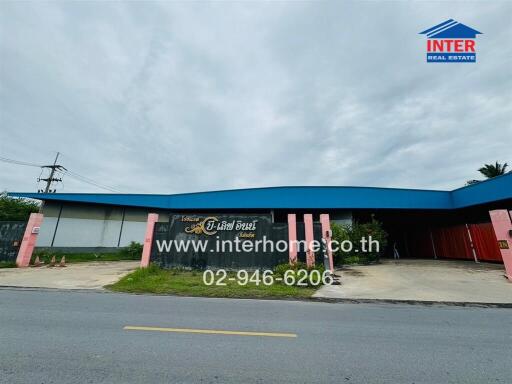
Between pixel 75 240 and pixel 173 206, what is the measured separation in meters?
8.27

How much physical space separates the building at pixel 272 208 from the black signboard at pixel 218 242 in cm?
658

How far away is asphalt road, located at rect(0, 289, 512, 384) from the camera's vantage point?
118 inches

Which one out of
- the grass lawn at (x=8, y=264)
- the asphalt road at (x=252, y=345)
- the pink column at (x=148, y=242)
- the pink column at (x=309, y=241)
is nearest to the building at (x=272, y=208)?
the grass lawn at (x=8, y=264)

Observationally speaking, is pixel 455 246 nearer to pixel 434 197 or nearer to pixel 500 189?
pixel 434 197

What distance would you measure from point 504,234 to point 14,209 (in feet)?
139

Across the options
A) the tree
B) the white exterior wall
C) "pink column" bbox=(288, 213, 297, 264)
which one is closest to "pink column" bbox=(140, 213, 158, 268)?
"pink column" bbox=(288, 213, 297, 264)

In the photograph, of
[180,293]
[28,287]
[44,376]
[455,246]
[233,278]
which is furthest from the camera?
[455,246]

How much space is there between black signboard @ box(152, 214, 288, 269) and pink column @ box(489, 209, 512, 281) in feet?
29.6

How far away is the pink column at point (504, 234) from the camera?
10.2 m

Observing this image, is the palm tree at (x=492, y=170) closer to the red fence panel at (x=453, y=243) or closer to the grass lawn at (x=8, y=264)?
the red fence panel at (x=453, y=243)

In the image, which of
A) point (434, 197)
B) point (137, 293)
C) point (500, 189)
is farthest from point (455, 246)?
point (137, 293)

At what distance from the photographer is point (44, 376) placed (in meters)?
2.83

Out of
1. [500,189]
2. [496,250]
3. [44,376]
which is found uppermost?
[500,189]

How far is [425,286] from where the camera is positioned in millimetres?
9539
